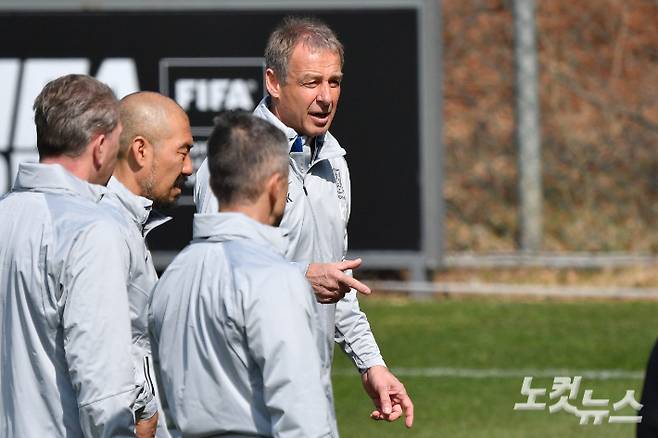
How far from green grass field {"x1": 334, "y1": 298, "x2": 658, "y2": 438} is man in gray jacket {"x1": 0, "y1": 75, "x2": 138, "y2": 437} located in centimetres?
456

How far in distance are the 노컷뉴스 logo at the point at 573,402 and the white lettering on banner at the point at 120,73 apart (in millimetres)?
4747

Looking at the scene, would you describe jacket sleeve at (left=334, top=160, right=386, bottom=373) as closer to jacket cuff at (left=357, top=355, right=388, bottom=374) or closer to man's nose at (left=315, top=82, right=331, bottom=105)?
jacket cuff at (left=357, top=355, right=388, bottom=374)

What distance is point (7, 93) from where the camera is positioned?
12.8 metres

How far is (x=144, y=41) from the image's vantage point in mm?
12883

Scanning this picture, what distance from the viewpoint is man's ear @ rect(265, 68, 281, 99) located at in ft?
17.2

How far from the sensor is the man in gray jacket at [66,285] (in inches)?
167

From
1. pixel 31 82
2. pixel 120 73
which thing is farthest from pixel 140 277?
pixel 31 82

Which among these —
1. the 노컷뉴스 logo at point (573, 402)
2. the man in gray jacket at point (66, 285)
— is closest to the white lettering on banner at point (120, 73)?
the 노컷뉴스 logo at point (573, 402)

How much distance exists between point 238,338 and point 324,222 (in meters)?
1.38

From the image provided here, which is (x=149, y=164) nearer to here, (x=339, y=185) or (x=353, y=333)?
(x=339, y=185)

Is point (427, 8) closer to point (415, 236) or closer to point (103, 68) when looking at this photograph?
point (415, 236)

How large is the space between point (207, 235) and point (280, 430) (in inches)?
23.3

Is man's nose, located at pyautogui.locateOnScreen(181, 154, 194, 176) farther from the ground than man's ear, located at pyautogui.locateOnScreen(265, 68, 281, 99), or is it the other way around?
man's ear, located at pyautogui.locateOnScreen(265, 68, 281, 99)

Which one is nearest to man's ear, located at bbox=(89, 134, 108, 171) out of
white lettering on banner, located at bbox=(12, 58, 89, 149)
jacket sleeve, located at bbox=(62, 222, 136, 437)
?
jacket sleeve, located at bbox=(62, 222, 136, 437)
